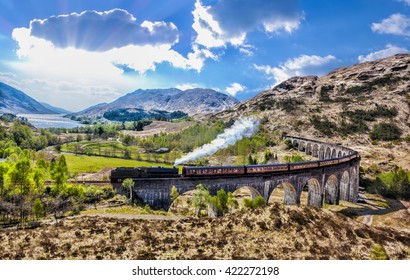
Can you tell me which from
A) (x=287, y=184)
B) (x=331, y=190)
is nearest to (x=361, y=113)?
(x=331, y=190)

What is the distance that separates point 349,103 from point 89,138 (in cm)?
15153

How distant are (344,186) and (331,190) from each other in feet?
19.0

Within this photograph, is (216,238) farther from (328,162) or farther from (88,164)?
(88,164)

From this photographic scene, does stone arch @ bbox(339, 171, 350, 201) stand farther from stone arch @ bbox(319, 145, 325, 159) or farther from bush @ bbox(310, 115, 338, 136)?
bush @ bbox(310, 115, 338, 136)

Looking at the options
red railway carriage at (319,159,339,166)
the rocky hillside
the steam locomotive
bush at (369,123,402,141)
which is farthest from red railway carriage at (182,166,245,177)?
bush at (369,123,402,141)

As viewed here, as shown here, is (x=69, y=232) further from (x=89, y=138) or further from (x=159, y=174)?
(x=89, y=138)

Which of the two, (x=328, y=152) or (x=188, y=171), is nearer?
(x=188, y=171)

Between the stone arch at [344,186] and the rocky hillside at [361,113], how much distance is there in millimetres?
37473

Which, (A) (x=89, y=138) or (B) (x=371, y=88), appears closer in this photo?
(A) (x=89, y=138)

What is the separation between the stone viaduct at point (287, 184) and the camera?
1477 inches

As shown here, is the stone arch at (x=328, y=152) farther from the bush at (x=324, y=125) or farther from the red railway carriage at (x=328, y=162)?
the red railway carriage at (x=328, y=162)

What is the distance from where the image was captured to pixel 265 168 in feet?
142

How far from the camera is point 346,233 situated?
29.6 meters

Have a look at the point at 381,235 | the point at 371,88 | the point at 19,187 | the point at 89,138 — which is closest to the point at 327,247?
the point at 381,235
